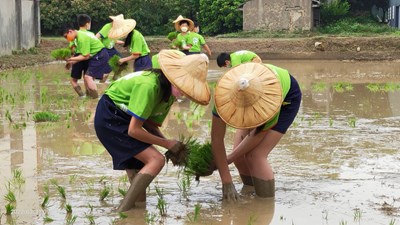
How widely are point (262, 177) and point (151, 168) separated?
38.9 inches

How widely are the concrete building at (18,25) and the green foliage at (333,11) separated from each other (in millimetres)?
14142

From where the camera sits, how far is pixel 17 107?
12.3m

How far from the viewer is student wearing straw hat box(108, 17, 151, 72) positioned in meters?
12.3

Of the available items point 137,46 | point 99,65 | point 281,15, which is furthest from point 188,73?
point 281,15

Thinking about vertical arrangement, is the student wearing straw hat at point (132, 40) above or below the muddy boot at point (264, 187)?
above

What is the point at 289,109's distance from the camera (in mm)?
6613

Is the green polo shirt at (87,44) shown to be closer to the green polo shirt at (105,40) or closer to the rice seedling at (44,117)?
the green polo shirt at (105,40)

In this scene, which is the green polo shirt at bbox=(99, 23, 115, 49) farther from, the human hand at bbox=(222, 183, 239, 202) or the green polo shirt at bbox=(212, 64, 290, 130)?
the human hand at bbox=(222, 183, 239, 202)

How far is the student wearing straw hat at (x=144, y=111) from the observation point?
5.78 metres

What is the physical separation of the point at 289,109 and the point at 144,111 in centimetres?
142

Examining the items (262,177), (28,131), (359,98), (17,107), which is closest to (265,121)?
(262,177)

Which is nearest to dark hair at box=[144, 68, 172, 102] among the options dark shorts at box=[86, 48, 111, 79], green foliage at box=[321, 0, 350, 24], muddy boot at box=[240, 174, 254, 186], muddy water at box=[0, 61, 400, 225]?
muddy water at box=[0, 61, 400, 225]

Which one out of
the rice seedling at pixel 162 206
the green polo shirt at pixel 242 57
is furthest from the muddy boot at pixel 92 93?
the rice seedling at pixel 162 206

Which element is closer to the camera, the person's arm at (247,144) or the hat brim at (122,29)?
the person's arm at (247,144)
